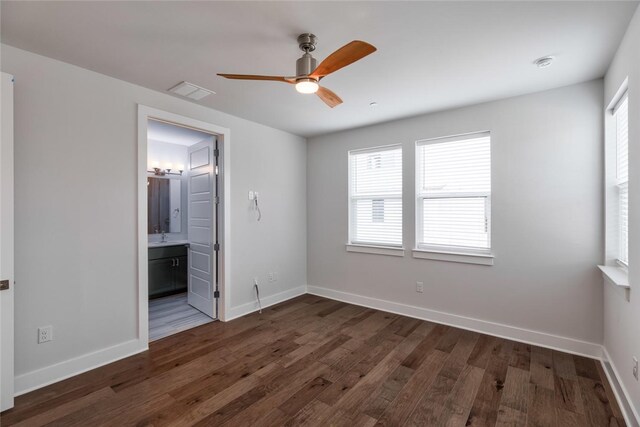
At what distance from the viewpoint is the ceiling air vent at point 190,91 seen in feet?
9.32

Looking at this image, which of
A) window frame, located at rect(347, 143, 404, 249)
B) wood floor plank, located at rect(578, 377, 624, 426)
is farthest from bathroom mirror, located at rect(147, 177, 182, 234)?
wood floor plank, located at rect(578, 377, 624, 426)

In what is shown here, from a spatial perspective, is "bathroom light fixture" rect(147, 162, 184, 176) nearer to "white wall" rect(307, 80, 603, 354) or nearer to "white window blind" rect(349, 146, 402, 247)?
"white window blind" rect(349, 146, 402, 247)

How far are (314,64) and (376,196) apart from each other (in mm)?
2493

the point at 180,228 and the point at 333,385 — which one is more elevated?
the point at 180,228

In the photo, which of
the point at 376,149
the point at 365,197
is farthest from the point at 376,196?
the point at 376,149

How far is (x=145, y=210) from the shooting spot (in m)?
2.94

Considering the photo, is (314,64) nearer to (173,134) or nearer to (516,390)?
(516,390)

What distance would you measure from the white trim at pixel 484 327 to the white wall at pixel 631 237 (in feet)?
1.58

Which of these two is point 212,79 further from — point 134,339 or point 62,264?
point 134,339

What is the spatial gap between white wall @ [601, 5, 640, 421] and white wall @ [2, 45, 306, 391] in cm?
366

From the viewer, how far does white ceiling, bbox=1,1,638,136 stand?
1790 millimetres

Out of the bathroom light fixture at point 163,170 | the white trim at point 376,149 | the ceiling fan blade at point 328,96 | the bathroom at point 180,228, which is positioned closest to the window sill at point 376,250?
the white trim at point 376,149

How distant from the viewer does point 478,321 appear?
3.35 meters

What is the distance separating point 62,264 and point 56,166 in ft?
2.60
